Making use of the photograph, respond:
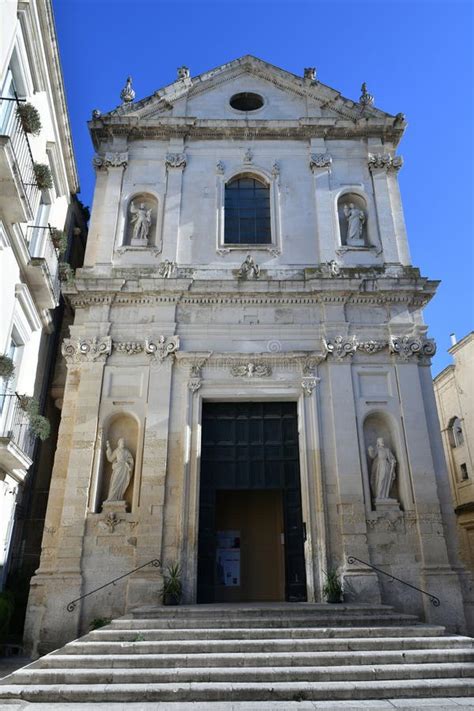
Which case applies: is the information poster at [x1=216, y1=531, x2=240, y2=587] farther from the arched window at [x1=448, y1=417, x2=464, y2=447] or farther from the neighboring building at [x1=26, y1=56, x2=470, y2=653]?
the arched window at [x1=448, y1=417, x2=464, y2=447]

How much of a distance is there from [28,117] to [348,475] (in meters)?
9.91

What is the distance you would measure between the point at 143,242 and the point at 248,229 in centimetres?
295

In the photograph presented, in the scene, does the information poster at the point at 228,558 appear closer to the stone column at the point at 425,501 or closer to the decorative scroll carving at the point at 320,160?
the stone column at the point at 425,501

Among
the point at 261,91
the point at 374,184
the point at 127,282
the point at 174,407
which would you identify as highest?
the point at 261,91

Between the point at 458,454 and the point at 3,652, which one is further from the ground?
the point at 458,454

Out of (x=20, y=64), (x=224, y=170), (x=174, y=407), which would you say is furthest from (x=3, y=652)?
(x=224, y=170)

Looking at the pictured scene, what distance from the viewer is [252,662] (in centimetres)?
757

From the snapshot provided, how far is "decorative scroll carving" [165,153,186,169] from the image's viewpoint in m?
16.2

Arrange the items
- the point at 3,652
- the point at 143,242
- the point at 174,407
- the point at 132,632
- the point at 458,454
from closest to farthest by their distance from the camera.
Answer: the point at 132,632 → the point at 3,652 → the point at 174,407 → the point at 143,242 → the point at 458,454

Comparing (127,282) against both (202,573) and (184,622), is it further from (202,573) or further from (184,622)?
(184,622)

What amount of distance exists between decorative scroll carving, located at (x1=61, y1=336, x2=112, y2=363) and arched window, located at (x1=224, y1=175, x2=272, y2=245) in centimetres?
456

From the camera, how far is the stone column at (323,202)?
15.2 meters

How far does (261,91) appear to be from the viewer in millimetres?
17828

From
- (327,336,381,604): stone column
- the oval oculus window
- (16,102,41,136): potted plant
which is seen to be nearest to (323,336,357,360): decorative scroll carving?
(327,336,381,604): stone column
